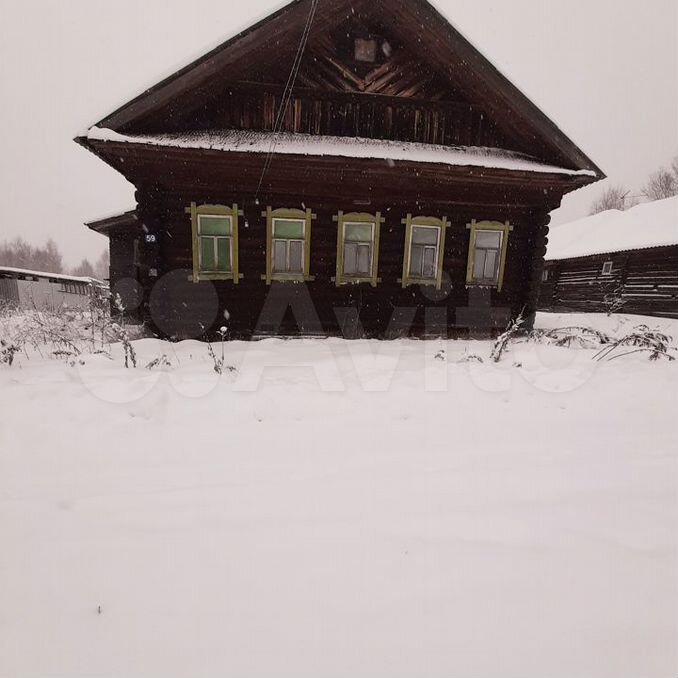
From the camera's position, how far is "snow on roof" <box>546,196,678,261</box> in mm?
13695

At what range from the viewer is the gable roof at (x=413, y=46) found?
559 cm

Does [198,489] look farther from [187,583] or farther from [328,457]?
[328,457]

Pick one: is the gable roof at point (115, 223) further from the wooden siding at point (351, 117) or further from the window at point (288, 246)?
the window at point (288, 246)

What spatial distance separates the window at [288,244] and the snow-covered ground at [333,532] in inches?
142

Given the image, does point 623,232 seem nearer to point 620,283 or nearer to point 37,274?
point 620,283

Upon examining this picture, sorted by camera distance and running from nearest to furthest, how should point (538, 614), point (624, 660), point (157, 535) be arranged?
point (624, 660) → point (538, 614) → point (157, 535)

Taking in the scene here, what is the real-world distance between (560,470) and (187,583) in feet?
7.00

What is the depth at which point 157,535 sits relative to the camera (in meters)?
1.70

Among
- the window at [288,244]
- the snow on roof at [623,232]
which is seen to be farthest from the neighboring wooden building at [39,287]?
the snow on roof at [623,232]

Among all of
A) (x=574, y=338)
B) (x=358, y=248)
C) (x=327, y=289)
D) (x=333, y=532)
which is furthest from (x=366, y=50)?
(x=333, y=532)

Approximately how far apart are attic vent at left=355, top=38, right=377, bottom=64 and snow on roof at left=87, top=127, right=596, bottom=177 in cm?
143

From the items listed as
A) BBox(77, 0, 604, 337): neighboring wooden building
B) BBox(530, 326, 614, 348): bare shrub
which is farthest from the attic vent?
BBox(530, 326, 614, 348): bare shrub

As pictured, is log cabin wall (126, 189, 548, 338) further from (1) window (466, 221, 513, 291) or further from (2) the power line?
(2) the power line

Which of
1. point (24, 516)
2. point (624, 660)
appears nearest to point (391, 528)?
point (624, 660)
